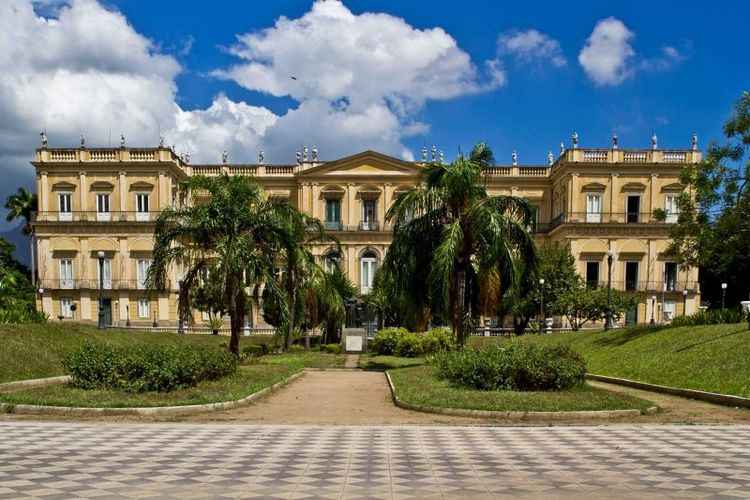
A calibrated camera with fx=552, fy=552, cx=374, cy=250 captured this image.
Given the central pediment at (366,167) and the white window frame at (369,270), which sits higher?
the central pediment at (366,167)

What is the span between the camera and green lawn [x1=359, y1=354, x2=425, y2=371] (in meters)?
19.8

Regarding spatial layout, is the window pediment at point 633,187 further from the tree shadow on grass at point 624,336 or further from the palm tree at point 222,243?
the palm tree at point 222,243

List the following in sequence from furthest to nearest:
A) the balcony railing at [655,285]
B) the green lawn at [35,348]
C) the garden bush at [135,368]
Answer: the balcony railing at [655,285], the green lawn at [35,348], the garden bush at [135,368]

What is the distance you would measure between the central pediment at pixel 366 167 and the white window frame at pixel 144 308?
15.7m

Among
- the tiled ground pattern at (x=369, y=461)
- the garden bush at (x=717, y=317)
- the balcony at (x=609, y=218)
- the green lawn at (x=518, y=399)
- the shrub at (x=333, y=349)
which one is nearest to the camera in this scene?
the tiled ground pattern at (x=369, y=461)

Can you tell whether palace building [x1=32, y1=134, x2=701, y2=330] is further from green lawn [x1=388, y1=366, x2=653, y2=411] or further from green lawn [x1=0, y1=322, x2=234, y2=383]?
green lawn [x1=388, y1=366, x2=653, y2=411]

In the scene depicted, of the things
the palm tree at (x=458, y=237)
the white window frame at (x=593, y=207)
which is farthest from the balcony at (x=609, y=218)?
the palm tree at (x=458, y=237)

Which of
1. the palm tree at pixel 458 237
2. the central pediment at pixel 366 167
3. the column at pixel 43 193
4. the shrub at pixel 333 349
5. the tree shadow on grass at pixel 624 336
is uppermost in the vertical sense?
the central pediment at pixel 366 167

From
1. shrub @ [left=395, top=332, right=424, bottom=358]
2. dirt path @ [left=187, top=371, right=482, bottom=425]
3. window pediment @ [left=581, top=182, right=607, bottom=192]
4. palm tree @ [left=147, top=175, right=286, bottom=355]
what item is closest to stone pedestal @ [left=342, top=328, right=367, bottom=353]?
shrub @ [left=395, top=332, right=424, bottom=358]

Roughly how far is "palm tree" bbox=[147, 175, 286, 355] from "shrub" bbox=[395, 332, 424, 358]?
818 cm

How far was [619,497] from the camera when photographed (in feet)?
17.7

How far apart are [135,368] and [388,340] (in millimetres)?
14813

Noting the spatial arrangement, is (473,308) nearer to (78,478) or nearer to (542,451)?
(542,451)

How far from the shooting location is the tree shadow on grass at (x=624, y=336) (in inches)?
771
